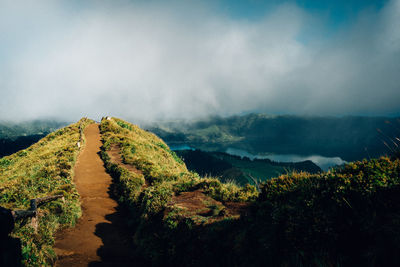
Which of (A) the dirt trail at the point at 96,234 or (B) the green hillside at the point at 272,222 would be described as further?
(A) the dirt trail at the point at 96,234

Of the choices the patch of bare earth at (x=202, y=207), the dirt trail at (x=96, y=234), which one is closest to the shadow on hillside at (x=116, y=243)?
the dirt trail at (x=96, y=234)

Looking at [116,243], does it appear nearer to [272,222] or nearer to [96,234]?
[96,234]

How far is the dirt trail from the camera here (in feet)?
25.8

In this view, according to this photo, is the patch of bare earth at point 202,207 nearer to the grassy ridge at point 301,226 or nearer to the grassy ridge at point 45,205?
the grassy ridge at point 301,226

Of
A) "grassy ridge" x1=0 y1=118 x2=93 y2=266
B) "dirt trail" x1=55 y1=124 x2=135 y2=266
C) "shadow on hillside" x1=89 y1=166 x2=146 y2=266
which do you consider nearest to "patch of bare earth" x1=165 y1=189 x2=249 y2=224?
"shadow on hillside" x1=89 y1=166 x2=146 y2=266

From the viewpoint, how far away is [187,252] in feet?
20.4

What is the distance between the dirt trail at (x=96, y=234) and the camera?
25.8 feet

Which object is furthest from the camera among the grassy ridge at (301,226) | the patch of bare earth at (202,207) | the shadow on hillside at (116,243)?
the shadow on hillside at (116,243)

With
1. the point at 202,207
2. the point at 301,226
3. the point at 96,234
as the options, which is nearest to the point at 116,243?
the point at 96,234

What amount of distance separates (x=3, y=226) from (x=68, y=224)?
640cm

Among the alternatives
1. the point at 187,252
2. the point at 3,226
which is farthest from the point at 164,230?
the point at 3,226

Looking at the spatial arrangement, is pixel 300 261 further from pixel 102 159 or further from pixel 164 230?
pixel 102 159

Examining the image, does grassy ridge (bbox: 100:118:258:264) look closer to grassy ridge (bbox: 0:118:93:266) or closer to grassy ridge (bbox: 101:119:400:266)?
grassy ridge (bbox: 101:119:400:266)

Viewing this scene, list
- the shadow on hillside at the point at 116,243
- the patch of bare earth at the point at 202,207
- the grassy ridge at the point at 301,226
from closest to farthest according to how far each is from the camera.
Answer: the grassy ridge at the point at 301,226 < the patch of bare earth at the point at 202,207 < the shadow on hillside at the point at 116,243
